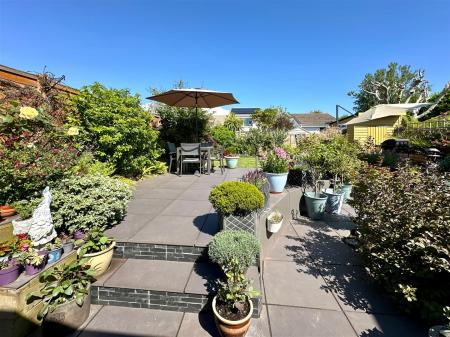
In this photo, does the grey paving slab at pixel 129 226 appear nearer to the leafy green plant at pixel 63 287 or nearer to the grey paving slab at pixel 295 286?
the leafy green plant at pixel 63 287

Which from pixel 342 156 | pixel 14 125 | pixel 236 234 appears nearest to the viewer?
pixel 236 234

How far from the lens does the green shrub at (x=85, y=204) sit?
2.65 meters

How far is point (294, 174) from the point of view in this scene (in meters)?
5.01

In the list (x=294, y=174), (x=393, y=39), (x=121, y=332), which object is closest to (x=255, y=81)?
(x=393, y=39)

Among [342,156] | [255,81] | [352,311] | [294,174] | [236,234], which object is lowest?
[352,311]

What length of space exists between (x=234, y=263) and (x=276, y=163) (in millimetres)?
2856

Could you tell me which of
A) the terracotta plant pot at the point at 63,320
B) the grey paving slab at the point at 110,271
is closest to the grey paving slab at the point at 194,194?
the grey paving slab at the point at 110,271

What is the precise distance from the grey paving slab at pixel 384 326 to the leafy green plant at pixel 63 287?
8.06 feet

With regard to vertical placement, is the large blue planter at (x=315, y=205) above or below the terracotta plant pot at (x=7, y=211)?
below

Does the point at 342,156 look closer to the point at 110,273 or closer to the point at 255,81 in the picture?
the point at 110,273

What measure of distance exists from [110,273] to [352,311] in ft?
8.35

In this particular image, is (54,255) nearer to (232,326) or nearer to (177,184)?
(232,326)

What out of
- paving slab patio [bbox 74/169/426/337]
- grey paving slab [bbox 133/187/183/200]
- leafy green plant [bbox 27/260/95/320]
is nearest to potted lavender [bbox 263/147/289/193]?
paving slab patio [bbox 74/169/426/337]

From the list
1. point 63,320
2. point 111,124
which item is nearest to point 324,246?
point 63,320
